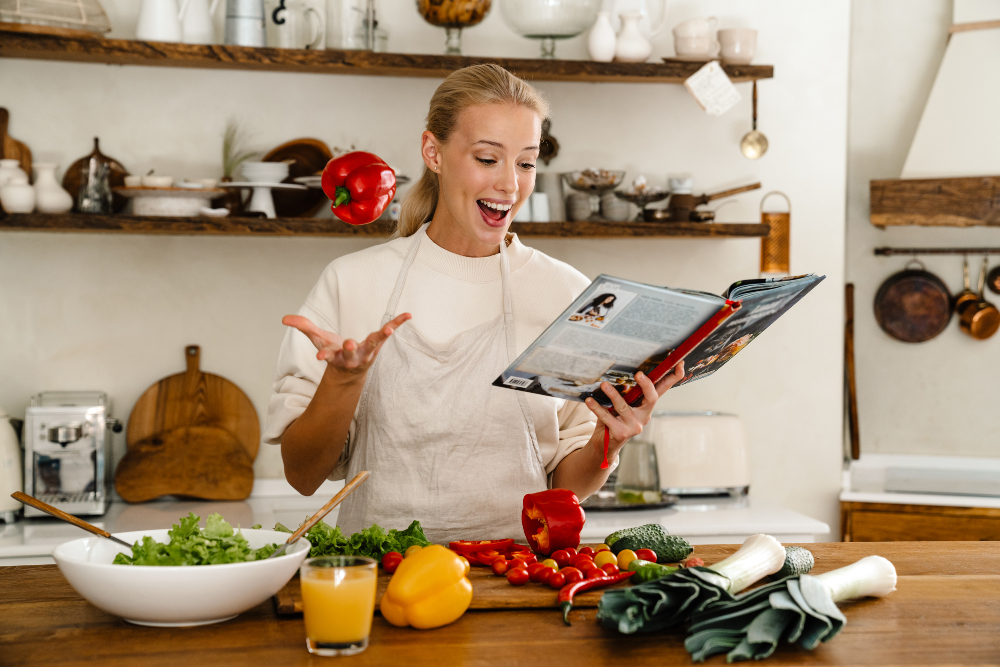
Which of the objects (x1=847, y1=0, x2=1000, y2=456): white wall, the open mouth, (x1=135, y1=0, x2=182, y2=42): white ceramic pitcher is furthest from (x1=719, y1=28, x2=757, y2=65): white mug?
(x1=135, y1=0, x2=182, y2=42): white ceramic pitcher

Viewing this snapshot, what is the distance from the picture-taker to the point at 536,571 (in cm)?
121

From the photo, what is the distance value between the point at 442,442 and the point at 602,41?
154cm

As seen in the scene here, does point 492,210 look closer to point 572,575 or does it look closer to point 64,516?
point 572,575

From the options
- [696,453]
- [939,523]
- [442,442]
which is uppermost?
[442,442]

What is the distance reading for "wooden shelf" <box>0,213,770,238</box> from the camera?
2441mm

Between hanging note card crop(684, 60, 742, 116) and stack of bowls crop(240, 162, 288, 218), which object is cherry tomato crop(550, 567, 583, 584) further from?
hanging note card crop(684, 60, 742, 116)

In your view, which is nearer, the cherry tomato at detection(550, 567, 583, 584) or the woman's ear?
the cherry tomato at detection(550, 567, 583, 584)

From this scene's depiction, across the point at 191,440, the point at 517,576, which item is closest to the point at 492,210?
the point at 517,576

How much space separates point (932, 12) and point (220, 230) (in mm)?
2686

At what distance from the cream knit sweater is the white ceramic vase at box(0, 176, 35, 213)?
126cm

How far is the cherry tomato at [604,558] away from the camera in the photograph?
1245mm

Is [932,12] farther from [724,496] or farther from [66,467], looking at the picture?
[66,467]

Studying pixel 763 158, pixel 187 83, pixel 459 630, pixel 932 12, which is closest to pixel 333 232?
pixel 187 83

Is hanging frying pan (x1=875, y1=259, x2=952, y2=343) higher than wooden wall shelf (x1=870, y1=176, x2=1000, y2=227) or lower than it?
lower
